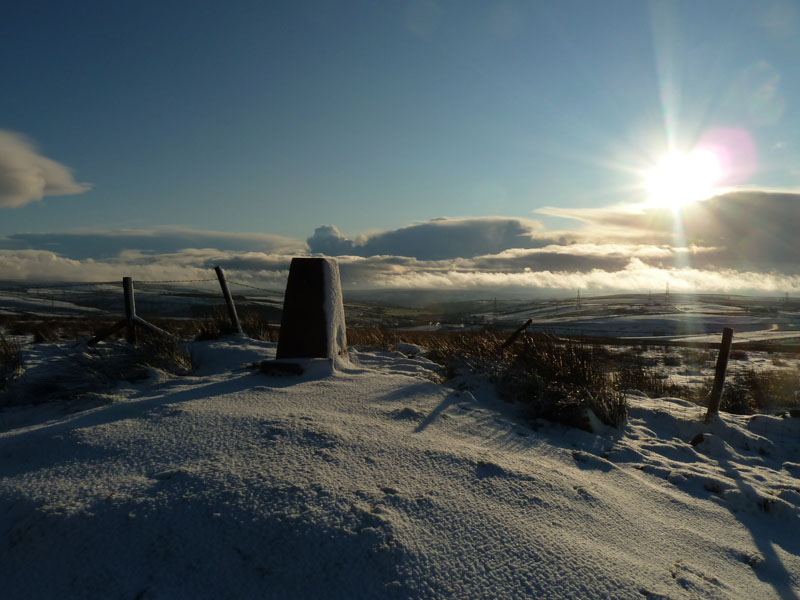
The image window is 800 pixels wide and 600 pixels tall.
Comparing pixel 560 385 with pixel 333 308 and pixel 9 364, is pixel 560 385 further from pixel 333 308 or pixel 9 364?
pixel 9 364

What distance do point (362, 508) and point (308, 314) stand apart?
368 cm

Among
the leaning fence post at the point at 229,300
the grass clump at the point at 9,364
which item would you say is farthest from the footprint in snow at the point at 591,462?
the leaning fence post at the point at 229,300

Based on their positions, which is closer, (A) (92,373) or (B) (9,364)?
(A) (92,373)

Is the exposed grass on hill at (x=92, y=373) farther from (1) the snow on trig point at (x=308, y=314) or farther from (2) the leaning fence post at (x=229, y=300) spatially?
(2) the leaning fence post at (x=229, y=300)

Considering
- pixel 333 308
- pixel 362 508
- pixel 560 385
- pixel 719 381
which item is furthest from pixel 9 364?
pixel 719 381

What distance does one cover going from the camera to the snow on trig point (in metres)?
5.50

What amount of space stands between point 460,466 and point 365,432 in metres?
0.75

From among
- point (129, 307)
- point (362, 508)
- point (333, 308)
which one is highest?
point (333, 308)

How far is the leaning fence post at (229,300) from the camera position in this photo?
8382 millimetres

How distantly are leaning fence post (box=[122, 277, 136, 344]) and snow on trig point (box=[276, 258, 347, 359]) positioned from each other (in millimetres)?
3589

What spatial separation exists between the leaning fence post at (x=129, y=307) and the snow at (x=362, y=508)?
11.2 ft

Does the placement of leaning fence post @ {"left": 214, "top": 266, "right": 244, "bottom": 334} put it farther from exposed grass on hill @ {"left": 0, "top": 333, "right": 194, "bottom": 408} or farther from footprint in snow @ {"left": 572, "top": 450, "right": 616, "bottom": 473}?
footprint in snow @ {"left": 572, "top": 450, "right": 616, "bottom": 473}

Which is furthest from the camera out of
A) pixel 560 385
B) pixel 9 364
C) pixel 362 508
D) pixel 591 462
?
pixel 560 385

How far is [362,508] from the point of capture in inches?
85.1
